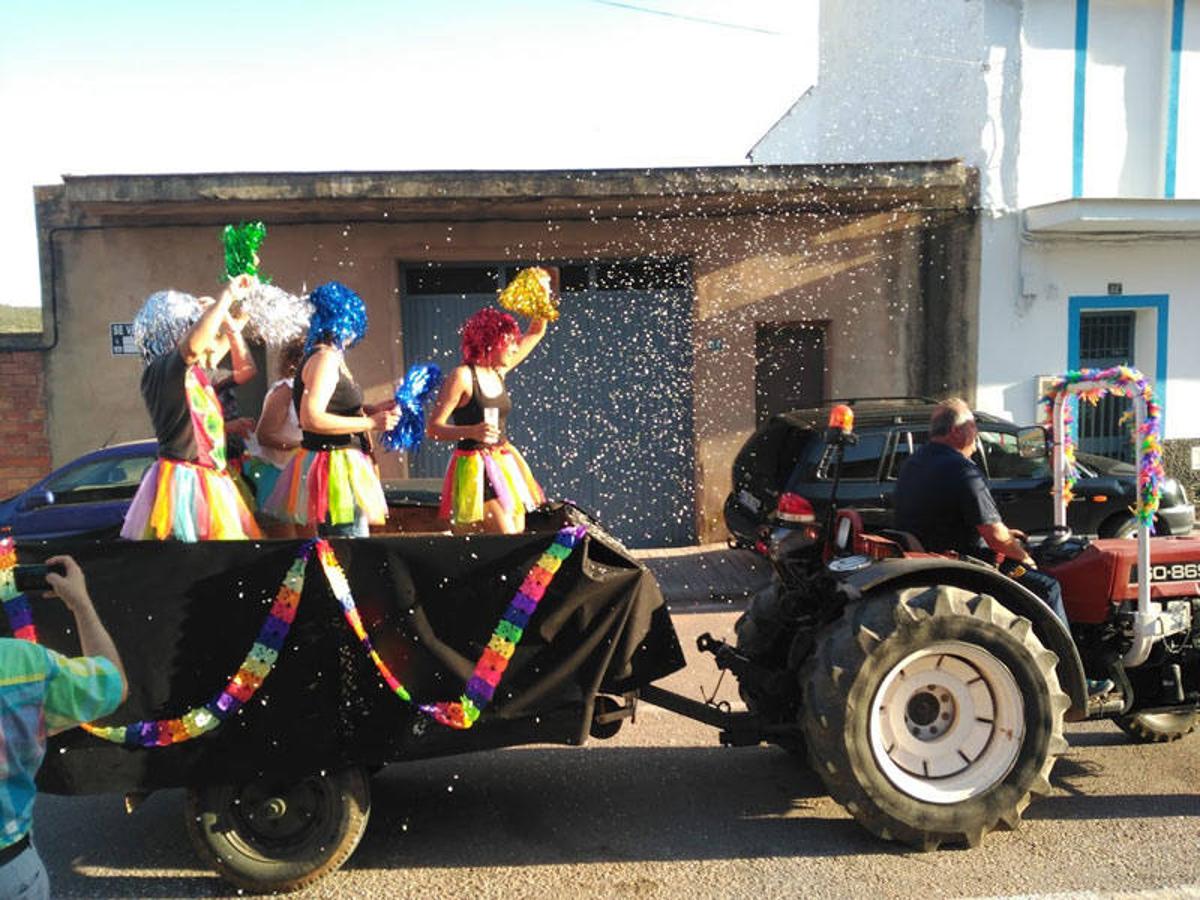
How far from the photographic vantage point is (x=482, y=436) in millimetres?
4609

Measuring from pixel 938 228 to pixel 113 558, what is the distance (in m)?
10.2

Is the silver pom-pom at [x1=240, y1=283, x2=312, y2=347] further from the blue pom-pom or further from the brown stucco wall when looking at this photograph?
the brown stucco wall

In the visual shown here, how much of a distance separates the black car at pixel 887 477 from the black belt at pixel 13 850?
247 inches

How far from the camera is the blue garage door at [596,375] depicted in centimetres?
1113

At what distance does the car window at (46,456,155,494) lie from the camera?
323 inches

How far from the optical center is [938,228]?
11.4 meters

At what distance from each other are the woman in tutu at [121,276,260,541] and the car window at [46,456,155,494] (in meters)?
4.70

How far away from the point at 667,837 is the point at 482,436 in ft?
6.41

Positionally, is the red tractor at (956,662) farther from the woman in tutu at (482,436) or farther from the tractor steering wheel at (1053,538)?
the woman in tutu at (482,436)

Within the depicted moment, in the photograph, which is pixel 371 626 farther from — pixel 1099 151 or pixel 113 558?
pixel 1099 151

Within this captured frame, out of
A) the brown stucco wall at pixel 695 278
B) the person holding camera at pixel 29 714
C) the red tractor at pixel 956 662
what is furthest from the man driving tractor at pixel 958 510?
the brown stucco wall at pixel 695 278

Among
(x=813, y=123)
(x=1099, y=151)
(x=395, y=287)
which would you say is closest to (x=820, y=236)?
(x=1099, y=151)

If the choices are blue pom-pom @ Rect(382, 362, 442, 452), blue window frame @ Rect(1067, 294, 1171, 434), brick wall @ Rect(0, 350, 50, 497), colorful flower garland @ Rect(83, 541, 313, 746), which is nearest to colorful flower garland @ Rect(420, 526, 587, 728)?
colorful flower garland @ Rect(83, 541, 313, 746)

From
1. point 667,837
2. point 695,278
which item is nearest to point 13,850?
point 667,837
